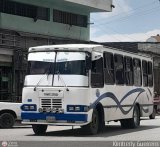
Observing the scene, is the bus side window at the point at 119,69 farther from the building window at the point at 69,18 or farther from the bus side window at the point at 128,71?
the building window at the point at 69,18

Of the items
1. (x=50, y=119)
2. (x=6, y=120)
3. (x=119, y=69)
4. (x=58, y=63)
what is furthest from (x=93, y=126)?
(x=6, y=120)

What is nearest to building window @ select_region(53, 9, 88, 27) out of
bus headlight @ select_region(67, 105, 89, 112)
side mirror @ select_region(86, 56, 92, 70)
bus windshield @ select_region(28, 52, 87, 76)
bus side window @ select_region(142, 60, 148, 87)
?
bus side window @ select_region(142, 60, 148, 87)

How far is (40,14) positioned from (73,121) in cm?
2224

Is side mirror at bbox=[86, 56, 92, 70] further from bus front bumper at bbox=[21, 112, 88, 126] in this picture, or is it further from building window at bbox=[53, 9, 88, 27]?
building window at bbox=[53, 9, 88, 27]

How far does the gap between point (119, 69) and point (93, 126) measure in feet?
11.4

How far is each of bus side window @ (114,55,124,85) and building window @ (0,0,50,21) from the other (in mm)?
15868

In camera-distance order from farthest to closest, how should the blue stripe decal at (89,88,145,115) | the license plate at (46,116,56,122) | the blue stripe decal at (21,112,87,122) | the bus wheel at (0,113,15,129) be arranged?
the bus wheel at (0,113,15,129) < the blue stripe decal at (89,88,145,115) < the license plate at (46,116,56,122) < the blue stripe decal at (21,112,87,122)

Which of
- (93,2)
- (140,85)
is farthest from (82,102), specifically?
(93,2)

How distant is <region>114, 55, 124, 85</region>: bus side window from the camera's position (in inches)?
826

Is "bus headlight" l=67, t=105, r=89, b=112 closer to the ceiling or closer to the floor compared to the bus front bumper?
closer to the ceiling

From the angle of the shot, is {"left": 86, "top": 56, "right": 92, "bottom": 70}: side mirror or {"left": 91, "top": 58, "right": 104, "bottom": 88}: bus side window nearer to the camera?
{"left": 86, "top": 56, "right": 92, "bottom": 70}: side mirror

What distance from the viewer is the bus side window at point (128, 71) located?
22078 mm

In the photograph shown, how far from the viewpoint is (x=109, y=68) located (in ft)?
66.1

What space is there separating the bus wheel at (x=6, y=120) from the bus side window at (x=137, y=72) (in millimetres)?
5669
